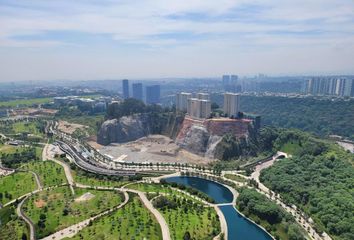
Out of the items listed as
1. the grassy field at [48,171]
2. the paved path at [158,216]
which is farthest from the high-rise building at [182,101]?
the paved path at [158,216]

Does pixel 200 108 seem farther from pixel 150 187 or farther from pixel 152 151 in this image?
pixel 150 187

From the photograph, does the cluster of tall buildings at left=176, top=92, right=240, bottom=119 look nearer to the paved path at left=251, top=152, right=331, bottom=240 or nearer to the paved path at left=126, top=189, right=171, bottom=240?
the paved path at left=251, top=152, right=331, bottom=240

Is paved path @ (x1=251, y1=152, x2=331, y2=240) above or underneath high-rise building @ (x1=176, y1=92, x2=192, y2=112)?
underneath

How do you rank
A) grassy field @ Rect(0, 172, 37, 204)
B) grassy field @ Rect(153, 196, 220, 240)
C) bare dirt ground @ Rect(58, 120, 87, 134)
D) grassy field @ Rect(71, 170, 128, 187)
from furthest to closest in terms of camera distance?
bare dirt ground @ Rect(58, 120, 87, 134) < grassy field @ Rect(71, 170, 128, 187) < grassy field @ Rect(0, 172, 37, 204) < grassy field @ Rect(153, 196, 220, 240)

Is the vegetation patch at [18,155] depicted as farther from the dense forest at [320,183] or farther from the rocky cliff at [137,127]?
the dense forest at [320,183]

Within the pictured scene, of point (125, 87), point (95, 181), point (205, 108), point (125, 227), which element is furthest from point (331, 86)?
point (125, 227)

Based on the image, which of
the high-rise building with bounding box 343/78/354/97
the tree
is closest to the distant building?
the tree
